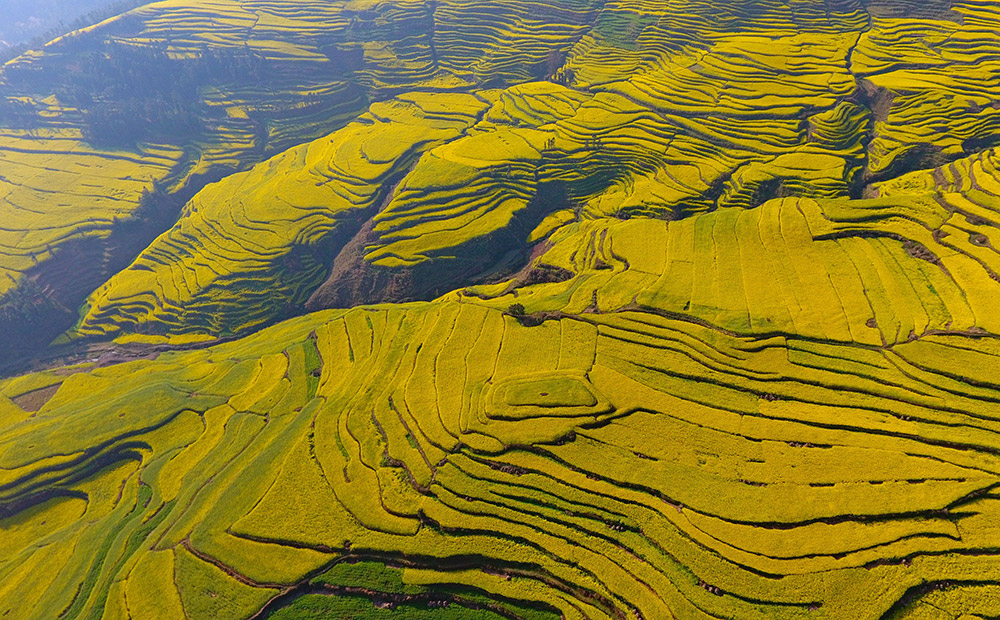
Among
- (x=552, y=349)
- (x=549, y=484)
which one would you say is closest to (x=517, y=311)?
(x=552, y=349)

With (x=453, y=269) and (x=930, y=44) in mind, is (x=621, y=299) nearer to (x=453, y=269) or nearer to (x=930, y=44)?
(x=453, y=269)

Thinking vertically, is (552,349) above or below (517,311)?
below

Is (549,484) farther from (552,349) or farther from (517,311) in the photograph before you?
(517,311)

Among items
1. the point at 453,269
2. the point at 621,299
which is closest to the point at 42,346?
the point at 453,269

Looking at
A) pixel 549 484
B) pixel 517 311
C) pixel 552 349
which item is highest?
pixel 517 311

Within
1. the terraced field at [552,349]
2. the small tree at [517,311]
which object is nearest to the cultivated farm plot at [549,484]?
the terraced field at [552,349]

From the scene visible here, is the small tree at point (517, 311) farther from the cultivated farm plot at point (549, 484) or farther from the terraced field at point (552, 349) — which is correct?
the cultivated farm plot at point (549, 484)

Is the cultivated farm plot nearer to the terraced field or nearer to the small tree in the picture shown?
the terraced field

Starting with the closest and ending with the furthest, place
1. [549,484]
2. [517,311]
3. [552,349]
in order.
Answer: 1. [549,484]
2. [552,349]
3. [517,311]

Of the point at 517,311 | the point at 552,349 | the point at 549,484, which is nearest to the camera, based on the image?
the point at 549,484
